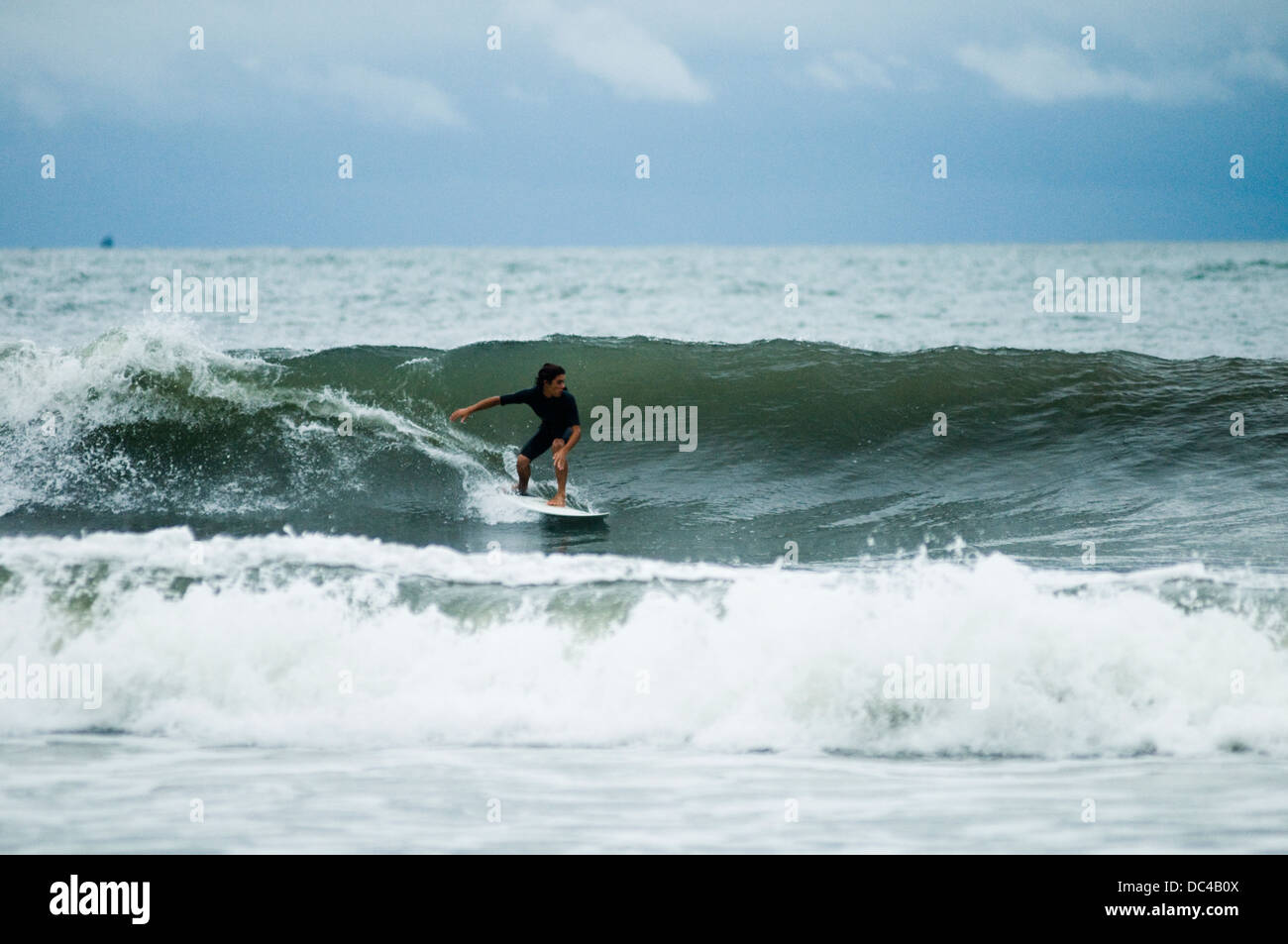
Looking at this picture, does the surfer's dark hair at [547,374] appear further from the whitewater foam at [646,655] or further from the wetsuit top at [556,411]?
the whitewater foam at [646,655]

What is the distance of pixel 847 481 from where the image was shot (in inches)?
456

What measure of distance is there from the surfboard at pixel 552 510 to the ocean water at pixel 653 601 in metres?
0.18

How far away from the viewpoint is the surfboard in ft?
33.7

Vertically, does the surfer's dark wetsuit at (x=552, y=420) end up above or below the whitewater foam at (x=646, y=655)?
above

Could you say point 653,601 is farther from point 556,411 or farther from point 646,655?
point 556,411

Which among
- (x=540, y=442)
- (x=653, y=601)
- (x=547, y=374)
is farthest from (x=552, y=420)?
(x=653, y=601)

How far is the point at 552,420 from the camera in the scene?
10.2m

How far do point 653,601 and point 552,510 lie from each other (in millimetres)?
3016

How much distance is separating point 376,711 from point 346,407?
21.8 ft

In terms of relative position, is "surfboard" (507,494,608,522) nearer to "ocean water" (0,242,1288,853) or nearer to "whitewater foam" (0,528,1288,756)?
"ocean water" (0,242,1288,853)

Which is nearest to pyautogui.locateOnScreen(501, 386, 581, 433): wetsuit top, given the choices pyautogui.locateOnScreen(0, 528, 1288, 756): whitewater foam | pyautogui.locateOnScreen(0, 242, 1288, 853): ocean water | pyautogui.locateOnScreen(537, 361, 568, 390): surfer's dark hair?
pyautogui.locateOnScreen(537, 361, 568, 390): surfer's dark hair

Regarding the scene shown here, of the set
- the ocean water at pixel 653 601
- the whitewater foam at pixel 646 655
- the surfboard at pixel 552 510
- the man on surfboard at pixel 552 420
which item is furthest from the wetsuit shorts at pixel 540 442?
the whitewater foam at pixel 646 655

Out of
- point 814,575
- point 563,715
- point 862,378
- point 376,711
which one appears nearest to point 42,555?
point 376,711

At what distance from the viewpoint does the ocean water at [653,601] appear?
17.2ft
